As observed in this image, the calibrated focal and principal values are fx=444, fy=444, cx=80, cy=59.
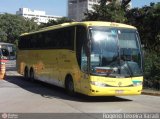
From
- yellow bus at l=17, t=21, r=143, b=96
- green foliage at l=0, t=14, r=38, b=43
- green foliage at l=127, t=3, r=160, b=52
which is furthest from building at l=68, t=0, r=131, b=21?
yellow bus at l=17, t=21, r=143, b=96

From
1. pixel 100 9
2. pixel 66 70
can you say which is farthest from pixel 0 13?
pixel 66 70

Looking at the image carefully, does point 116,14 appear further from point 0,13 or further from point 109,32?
point 0,13

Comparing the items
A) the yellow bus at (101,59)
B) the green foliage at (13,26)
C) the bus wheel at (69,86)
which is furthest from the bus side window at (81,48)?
the green foliage at (13,26)

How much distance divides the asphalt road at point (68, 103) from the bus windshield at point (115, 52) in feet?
3.94

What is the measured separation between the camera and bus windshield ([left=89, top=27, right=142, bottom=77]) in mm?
16312

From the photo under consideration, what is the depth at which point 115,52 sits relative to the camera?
16656 mm

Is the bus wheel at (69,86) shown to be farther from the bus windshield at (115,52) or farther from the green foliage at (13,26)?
the green foliage at (13,26)

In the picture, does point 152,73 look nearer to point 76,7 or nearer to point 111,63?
point 111,63

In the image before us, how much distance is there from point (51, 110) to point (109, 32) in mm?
4500

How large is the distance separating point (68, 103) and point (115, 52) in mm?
2654

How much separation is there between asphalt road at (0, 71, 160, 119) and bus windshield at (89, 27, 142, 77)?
1200 millimetres

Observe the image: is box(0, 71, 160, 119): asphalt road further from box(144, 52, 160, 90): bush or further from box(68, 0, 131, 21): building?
box(68, 0, 131, 21): building

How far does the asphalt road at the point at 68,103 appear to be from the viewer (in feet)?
46.2

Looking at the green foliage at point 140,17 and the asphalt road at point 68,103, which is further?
the green foliage at point 140,17
